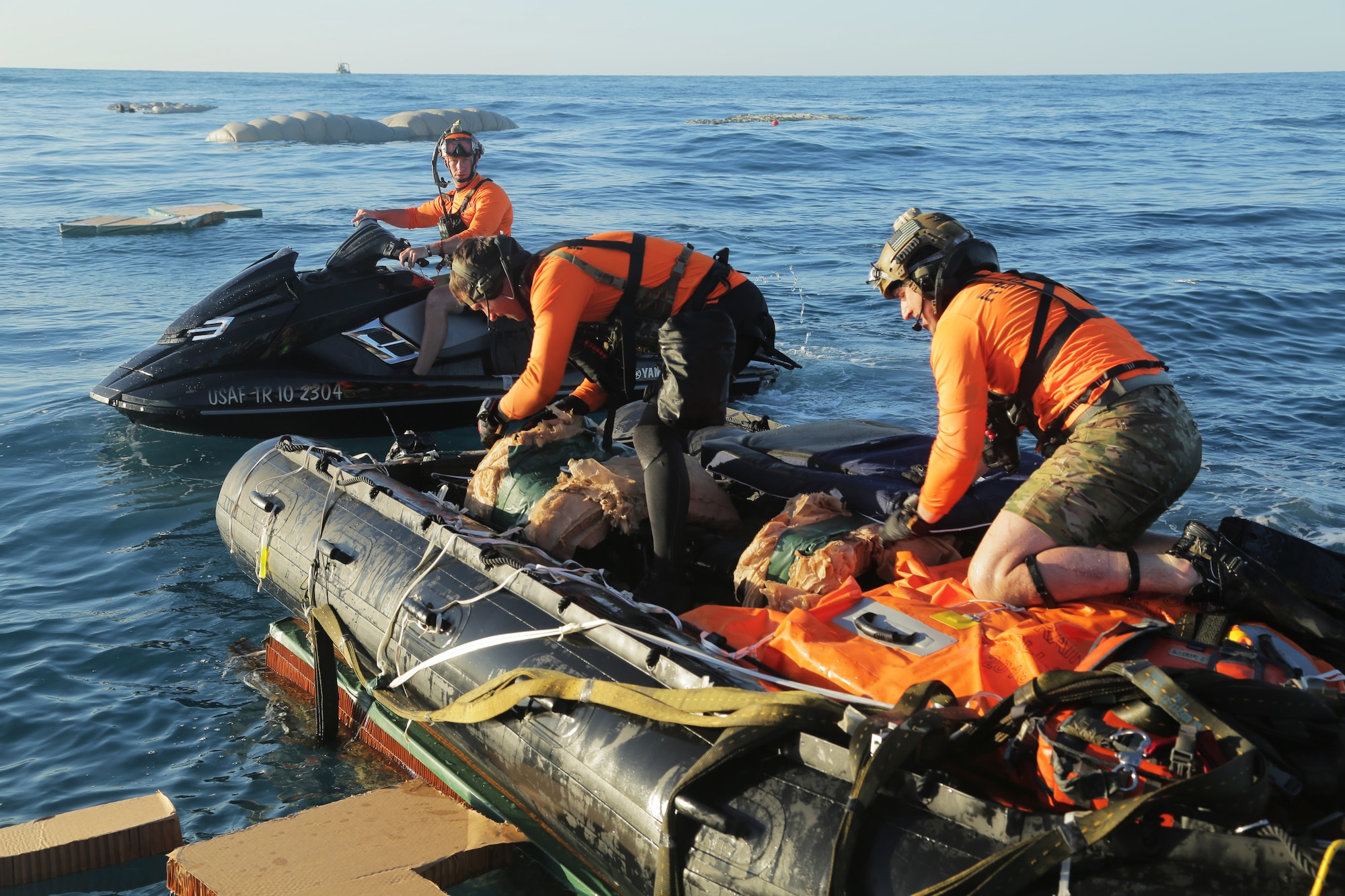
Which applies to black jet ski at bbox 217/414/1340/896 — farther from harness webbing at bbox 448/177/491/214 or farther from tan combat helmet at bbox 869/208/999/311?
harness webbing at bbox 448/177/491/214

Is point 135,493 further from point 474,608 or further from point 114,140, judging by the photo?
point 114,140

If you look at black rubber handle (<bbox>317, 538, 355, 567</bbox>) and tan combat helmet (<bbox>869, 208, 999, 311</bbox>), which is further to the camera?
black rubber handle (<bbox>317, 538, 355, 567</bbox>)

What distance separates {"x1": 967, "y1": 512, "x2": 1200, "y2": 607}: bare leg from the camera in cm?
315

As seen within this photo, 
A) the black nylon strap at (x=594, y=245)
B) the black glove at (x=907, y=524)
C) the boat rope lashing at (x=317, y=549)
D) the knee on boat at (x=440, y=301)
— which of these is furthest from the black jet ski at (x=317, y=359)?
the black glove at (x=907, y=524)

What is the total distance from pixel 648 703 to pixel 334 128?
3705 cm

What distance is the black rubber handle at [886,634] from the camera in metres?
3.10

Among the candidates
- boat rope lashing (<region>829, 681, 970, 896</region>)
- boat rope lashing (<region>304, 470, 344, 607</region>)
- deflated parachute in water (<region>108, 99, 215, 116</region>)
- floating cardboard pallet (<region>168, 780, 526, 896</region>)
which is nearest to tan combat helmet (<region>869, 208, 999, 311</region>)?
boat rope lashing (<region>829, 681, 970, 896</region>)

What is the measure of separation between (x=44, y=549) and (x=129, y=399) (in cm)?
127

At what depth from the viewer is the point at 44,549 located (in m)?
6.16

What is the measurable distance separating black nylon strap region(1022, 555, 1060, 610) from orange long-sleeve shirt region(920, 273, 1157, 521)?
12.9 inches

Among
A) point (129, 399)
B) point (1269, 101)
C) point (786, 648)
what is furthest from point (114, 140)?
point (1269, 101)

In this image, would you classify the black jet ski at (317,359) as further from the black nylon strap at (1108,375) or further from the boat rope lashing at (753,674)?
the boat rope lashing at (753,674)

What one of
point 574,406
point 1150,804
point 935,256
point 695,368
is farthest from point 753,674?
point 574,406

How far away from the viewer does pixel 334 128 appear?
36.4m
